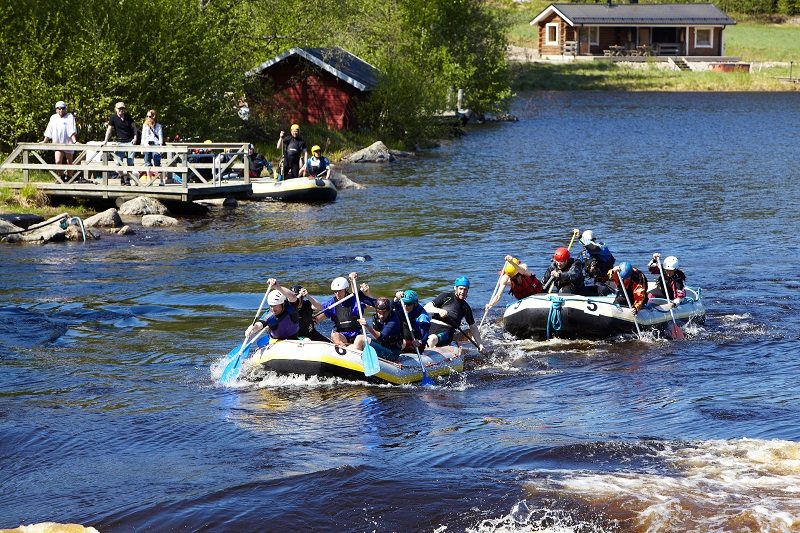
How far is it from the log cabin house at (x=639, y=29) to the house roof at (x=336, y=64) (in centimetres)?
5492

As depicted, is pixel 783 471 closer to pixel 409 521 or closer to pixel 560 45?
pixel 409 521

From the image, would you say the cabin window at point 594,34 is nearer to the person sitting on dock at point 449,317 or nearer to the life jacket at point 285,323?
the person sitting on dock at point 449,317

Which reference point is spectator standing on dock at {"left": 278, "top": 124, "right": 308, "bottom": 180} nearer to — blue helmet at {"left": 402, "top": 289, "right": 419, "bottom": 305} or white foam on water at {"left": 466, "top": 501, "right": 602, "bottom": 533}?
blue helmet at {"left": 402, "top": 289, "right": 419, "bottom": 305}

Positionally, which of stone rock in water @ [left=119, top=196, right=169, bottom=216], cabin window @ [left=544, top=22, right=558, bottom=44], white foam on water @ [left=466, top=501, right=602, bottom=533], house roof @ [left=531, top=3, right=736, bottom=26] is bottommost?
white foam on water @ [left=466, top=501, right=602, bottom=533]

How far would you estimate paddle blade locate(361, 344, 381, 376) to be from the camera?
1398cm

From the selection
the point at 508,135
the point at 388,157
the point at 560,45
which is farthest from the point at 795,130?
the point at 560,45

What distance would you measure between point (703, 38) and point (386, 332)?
90822 millimetres

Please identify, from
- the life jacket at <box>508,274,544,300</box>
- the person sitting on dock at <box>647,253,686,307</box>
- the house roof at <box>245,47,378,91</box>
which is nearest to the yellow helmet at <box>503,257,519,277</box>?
the life jacket at <box>508,274,544,300</box>

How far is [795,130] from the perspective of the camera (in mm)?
56719

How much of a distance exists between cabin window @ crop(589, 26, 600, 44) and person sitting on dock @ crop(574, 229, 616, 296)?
84.9 m

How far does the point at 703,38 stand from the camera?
9912cm

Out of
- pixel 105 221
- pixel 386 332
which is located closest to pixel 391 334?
pixel 386 332

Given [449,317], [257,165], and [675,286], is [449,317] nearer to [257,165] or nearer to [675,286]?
[675,286]

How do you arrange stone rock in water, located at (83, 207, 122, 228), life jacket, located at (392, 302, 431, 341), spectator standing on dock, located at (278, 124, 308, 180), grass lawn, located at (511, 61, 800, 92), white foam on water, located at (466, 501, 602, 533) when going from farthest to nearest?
grass lawn, located at (511, 61, 800, 92) → spectator standing on dock, located at (278, 124, 308, 180) → stone rock in water, located at (83, 207, 122, 228) → life jacket, located at (392, 302, 431, 341) → white foam on water, located at (466, 501, 602, 533)
